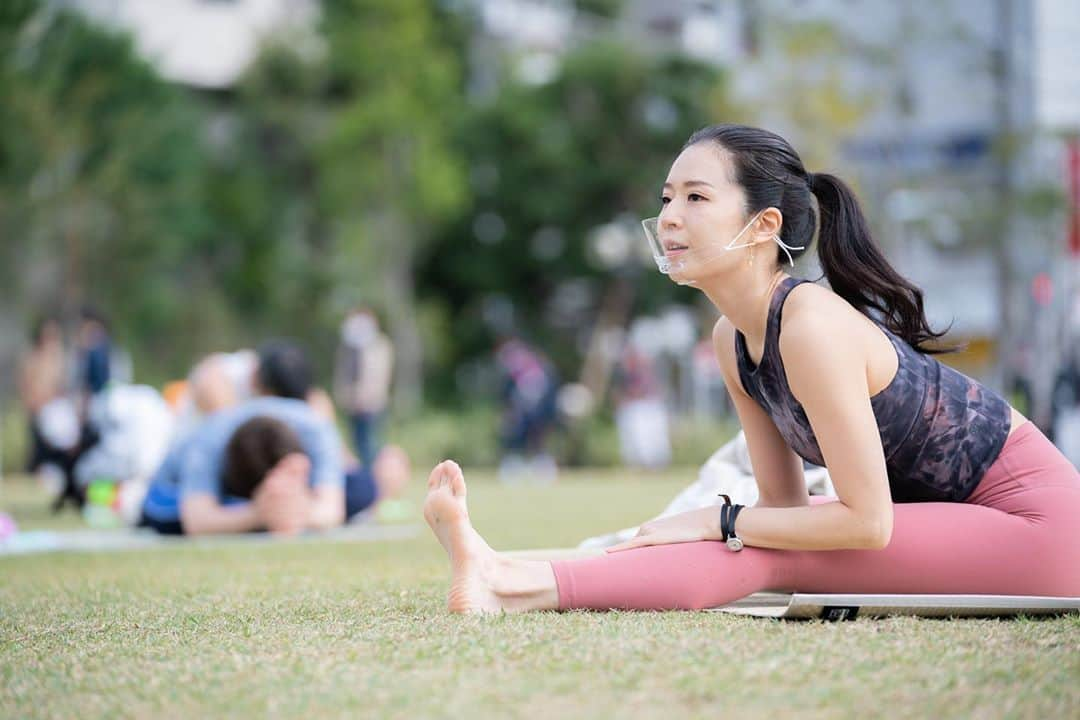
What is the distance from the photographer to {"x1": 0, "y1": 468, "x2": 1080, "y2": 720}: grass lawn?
114 inches

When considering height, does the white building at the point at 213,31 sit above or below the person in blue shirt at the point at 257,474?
above

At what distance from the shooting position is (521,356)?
69.8 ft

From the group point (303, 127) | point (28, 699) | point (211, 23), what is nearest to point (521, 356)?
point (303, 127)

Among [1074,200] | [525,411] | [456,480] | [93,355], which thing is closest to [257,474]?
[456,480]

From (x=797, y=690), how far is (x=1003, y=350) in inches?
944

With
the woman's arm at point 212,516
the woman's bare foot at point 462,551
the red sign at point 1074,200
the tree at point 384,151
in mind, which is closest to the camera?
the woman's bare foot at point 462,551

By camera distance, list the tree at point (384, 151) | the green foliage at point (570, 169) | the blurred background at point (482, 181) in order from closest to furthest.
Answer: the blurred background at point (482, 181), the tree at point (384, 151), the green foliage at point (570, 169)

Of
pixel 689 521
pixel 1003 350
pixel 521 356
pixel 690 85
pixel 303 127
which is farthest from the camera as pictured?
pixel 690 85

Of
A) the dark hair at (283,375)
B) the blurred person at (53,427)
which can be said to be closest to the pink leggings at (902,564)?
the dark hair at (283,375)

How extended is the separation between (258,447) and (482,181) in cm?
2602

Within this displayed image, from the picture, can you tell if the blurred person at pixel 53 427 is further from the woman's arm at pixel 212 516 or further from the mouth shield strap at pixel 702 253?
the mouth shield strap at pixel 702 253

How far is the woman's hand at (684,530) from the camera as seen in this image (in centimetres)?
406

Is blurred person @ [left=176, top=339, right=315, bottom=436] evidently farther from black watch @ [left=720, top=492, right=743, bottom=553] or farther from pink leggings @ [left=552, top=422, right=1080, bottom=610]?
black watch @ [left=720, top=492, right=743, bottom=553]

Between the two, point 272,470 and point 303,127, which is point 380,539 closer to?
point 272,470
